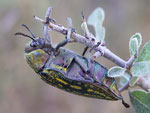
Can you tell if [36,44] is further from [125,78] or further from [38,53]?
[125,78]

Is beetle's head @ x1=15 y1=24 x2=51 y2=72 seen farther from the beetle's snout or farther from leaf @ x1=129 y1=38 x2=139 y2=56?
leaf @ x1=129 y1=38 x2=139 y2=56

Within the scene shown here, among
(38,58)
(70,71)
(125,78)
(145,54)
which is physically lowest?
(38,58)

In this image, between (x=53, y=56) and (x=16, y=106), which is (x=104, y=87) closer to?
(x=53, y=56)

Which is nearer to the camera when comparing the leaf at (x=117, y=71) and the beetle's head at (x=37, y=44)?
the leaf at (x=117, y=71)

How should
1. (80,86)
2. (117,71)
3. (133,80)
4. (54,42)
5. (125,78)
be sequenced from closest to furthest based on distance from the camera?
(117,71)
(133,80)
(80,86)
(125,78)
(54,42)

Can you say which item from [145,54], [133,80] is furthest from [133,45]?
[133,80]

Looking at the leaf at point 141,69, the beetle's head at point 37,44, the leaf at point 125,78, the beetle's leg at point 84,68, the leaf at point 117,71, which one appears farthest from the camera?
the leaf at point 125,78

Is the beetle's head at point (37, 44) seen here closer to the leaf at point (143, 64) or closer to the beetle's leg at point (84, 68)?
the beetle's leg at point (84, 68)

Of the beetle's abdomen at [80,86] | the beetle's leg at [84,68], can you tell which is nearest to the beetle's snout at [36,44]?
the beetle's abdomen at [80,86]
